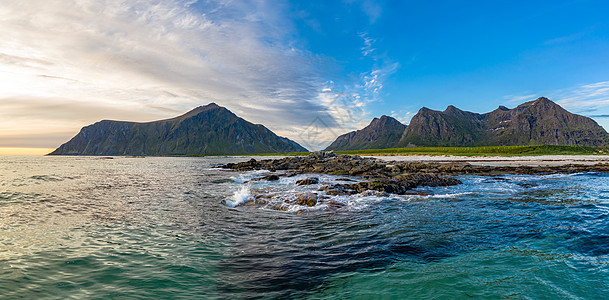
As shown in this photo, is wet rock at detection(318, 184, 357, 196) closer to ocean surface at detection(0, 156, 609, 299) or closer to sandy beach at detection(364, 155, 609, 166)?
ocean surface at detection(0, 156, 609, 299)

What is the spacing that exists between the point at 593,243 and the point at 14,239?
24527 millimetres

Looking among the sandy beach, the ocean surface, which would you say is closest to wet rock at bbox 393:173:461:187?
the ocean surface

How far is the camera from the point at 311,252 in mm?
10406

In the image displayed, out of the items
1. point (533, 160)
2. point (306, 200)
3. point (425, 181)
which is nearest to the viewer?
point (306, 200)

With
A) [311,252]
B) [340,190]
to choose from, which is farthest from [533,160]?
[311,252]

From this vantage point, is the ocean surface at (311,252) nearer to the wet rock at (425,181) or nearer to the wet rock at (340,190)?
the wet rock at (340,190)

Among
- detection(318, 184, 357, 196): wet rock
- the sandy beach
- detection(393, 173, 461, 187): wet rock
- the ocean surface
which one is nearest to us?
the ocean surface

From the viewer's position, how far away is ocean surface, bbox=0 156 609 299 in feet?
23.9

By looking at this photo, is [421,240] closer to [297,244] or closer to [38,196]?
[297,244]

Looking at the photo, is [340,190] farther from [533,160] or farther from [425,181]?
[533,160]

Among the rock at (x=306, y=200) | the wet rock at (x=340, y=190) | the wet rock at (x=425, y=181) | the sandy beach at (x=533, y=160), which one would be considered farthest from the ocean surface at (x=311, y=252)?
the sandy beach at (x=533, y=160)

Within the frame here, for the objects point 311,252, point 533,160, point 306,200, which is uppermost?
point 533,160

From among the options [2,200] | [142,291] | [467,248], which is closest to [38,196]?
[2,200]

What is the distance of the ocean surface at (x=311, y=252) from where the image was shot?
729 centimetres
